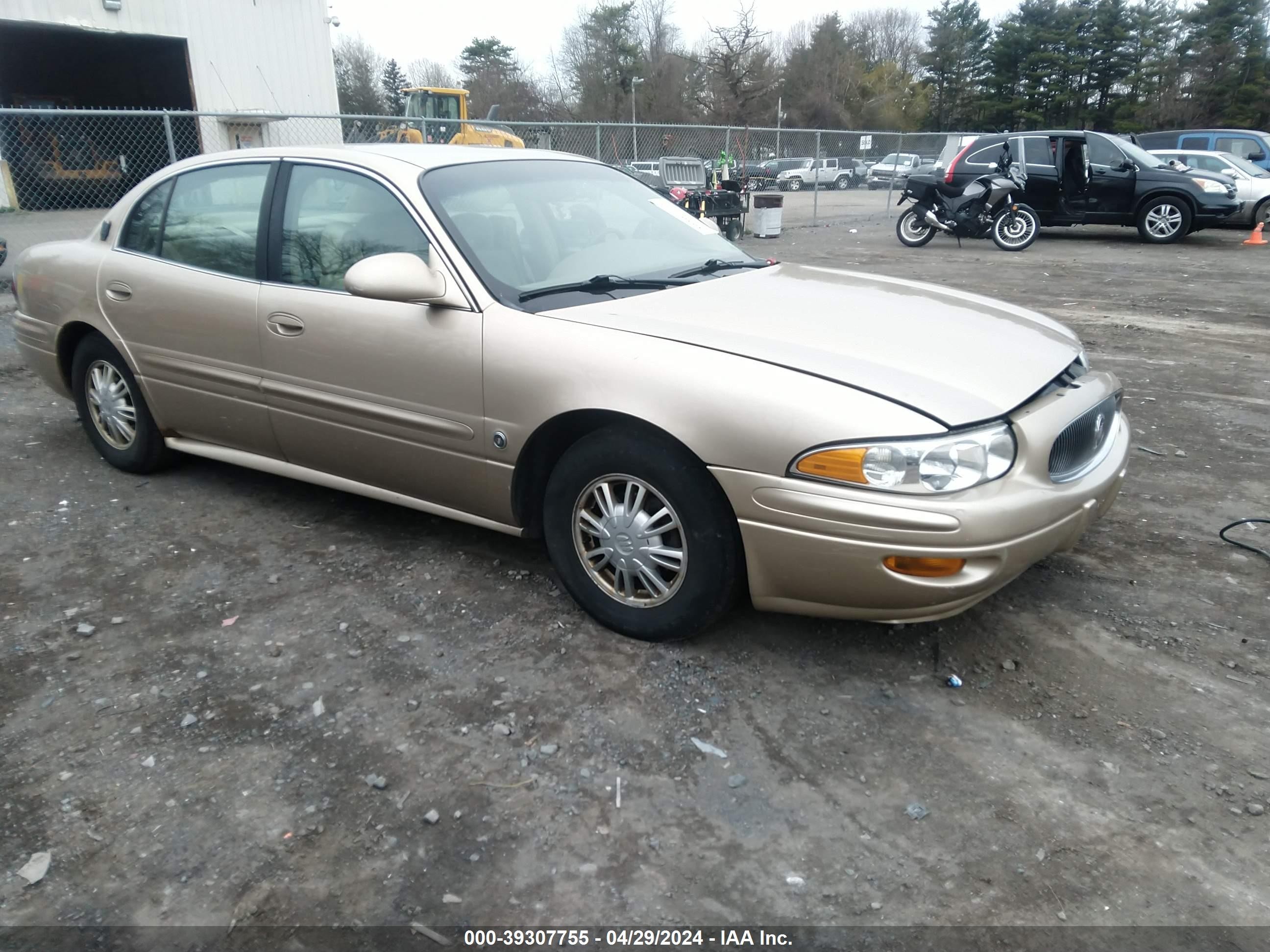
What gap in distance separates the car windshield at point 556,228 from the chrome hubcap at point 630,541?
0.70 metres

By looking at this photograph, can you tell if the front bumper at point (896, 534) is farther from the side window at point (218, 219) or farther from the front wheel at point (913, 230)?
the front wheel at point (913, 230)

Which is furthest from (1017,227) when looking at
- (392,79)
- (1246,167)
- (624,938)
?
(392,79)

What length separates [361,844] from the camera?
89.4 inches

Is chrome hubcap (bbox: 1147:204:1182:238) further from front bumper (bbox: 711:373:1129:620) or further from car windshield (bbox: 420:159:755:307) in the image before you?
front bumper (bbox: 711:373:1129:620)

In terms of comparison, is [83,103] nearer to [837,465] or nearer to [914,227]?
[914,227]

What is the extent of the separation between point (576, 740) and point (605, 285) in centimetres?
163

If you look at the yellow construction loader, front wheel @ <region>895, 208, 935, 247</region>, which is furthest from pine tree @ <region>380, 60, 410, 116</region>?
front wheel @ <region>895, 208, 935, 247</region>

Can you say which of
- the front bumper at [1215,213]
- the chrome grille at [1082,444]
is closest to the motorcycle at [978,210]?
the front bumper at [1215,213]

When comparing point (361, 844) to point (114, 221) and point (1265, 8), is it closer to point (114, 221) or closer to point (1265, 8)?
point (114, 221)

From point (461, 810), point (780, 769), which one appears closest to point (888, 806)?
point (780, 769)

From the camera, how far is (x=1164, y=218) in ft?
51.0

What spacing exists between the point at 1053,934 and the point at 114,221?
4.77 meters

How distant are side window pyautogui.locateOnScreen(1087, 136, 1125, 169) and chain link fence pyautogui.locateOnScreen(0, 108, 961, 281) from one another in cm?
541

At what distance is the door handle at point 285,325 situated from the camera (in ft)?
12.0
